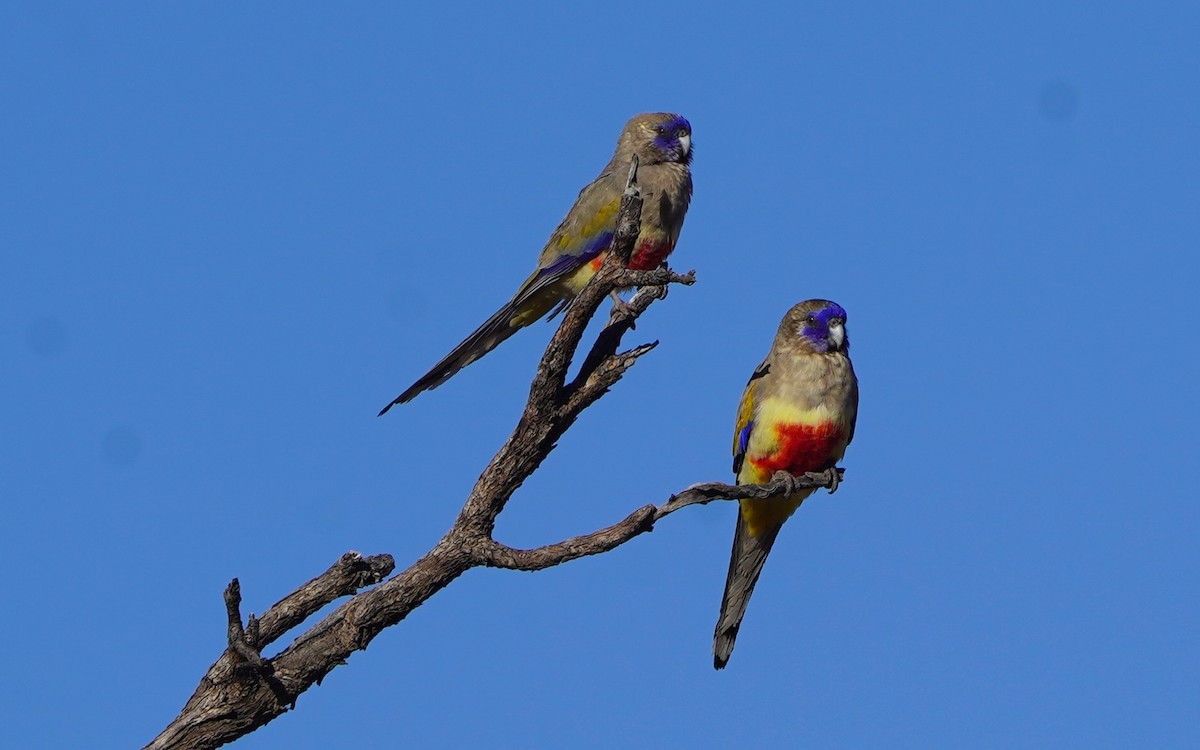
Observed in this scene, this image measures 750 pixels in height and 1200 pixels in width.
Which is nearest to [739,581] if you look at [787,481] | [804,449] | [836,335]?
[787,481]

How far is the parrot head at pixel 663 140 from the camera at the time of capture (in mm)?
11820

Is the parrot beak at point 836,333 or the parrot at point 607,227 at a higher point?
the parrot at point 607,227

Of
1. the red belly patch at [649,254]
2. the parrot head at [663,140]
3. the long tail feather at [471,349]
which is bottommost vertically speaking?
the long tail feather at [471,349]

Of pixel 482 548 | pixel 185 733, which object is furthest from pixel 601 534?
pixel 185 733

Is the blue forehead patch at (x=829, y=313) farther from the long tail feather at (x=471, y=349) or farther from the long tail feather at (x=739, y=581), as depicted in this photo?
the long tail feather at (x=471, y=349)

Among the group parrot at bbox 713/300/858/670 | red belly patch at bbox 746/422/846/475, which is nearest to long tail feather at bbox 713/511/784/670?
parrot at bbox 713/300/858/670

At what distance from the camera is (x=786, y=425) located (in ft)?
32.9

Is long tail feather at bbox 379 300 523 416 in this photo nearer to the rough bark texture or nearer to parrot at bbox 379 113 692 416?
parrot at bbox 379 113 692 416

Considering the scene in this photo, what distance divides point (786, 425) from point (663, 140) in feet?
10.2

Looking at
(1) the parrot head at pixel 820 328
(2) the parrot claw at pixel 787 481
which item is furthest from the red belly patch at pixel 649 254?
(2) the parrot claw at pixel 787 481

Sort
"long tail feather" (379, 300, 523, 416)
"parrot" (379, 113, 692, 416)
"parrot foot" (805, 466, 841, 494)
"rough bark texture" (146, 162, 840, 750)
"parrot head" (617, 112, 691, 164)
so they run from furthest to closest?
"parrot head" (617, 112, 691, 164) < "parrot" (379, 113, 692, 416) < "parrot foot" (805, 466, 841, 494) < "long tail feather" (379, 300, 523, 416) < "rough bark texture" (146, 162, 840, 750)

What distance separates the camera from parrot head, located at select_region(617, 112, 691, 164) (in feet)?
38.8

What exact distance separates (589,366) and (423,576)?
5.48ft

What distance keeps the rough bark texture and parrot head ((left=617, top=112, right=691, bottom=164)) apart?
3517mm
